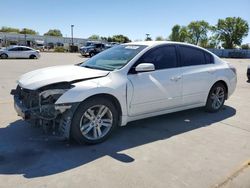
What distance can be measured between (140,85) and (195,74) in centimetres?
159

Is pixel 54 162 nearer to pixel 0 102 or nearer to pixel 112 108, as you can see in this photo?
pixel 112 108

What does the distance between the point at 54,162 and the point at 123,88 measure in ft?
5.24

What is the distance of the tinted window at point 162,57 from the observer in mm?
5047

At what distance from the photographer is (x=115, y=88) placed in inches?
174

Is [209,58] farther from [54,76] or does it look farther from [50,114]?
[50,114]

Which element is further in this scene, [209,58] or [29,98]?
[209,58]

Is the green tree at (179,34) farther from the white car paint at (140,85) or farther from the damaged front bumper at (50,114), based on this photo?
the damaged front bumper at (50,114)

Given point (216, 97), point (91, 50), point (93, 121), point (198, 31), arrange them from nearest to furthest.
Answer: point (93, 121), point (216, 97), point (91, 50), point (198, 31)

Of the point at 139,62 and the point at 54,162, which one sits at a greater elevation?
the point at 139,62

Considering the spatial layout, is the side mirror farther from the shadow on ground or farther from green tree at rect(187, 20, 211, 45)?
green tree at rect(187, 20, 211, 45)

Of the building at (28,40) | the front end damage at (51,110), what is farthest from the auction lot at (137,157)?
the building at (28,40)

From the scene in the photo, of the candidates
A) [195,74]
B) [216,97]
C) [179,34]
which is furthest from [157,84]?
[179,34]

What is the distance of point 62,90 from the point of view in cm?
405

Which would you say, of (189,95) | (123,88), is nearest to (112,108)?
(123,88)
